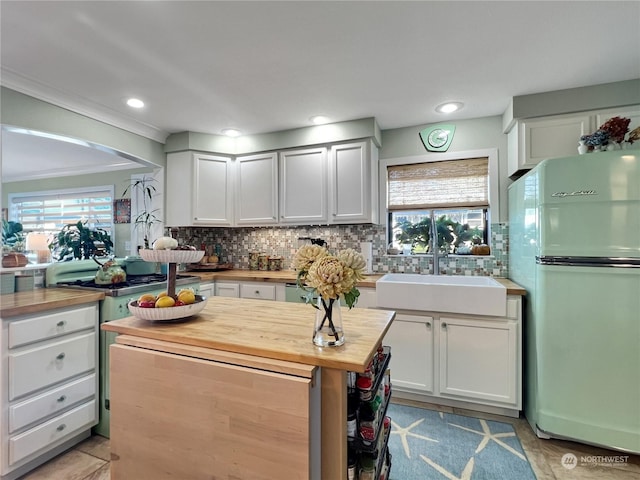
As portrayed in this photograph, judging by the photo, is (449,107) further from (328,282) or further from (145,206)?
(145,206)

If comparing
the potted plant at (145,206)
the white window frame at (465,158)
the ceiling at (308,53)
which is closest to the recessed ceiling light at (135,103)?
the ceiling at (308,53)

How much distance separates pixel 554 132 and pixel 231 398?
8.99 feet

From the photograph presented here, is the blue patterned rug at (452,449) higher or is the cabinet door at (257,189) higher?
the cabinet door at (257,189)

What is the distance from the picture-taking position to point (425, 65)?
1904 millimetres

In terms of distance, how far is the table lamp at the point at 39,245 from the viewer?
255 cm

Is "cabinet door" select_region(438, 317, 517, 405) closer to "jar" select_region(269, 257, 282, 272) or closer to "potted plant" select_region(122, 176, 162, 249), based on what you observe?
"jar" select_region(269, 257, 282, 272)

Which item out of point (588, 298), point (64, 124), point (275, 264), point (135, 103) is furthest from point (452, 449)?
point (64, 124)

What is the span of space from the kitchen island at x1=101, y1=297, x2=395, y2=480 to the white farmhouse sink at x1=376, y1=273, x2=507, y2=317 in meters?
1.09

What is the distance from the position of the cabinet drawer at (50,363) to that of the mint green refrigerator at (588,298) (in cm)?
295

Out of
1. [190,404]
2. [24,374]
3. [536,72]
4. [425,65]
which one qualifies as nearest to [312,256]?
[190,404]

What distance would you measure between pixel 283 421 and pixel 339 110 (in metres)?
2.38

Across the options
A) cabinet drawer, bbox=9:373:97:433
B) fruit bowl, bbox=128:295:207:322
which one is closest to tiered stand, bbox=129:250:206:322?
fruit bowl, bbox=128:295:207:322

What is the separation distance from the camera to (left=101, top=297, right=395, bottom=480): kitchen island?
92 cm

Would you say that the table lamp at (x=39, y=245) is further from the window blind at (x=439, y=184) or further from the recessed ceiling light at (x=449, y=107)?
the recessed ceiling light at (x=449, y=107)
